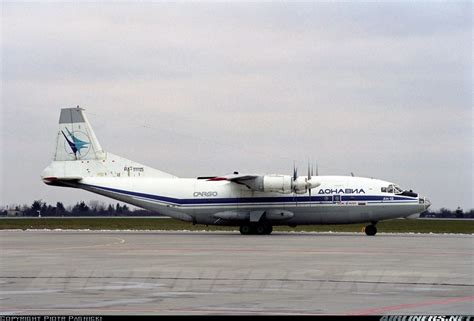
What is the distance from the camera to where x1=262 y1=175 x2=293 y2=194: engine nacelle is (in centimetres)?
5350

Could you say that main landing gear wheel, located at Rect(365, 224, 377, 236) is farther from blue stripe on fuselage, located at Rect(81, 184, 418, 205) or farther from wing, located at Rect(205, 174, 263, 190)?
wing, located at Rect(205, 174, 263, 190)

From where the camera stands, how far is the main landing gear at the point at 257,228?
55.4 metres

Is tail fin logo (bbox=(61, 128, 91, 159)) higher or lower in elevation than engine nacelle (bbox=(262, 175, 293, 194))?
higher

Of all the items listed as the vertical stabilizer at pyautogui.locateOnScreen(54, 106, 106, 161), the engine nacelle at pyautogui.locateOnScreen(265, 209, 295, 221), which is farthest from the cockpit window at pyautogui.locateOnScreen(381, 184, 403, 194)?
the vertical stabilizer at pyautogui.locateOnScreen(54, 106, 106, 161)

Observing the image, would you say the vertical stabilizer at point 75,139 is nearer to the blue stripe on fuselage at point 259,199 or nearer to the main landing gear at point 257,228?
the blue stripe on fuselage at point 259,199

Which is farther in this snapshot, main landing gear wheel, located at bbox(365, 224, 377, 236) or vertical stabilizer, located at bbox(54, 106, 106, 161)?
vertical stabilizer, located at bbox(54, 106, 106, 161)

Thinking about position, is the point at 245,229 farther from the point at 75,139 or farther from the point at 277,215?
the point at 75,139

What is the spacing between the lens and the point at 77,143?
57500 millimetres

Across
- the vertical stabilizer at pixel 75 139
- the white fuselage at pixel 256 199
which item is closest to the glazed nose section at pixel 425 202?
the white fuselage at pixel 256 199

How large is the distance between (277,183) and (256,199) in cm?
237

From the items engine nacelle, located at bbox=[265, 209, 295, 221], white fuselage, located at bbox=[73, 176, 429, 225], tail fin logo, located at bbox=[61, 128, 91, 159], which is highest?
tail fin logo, located at bbox=[61, 128, 91, 159]

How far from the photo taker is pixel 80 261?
28.8 metres

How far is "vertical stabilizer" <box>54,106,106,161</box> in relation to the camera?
57125mm

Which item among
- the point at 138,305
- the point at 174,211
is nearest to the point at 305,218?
the point at 174,211
